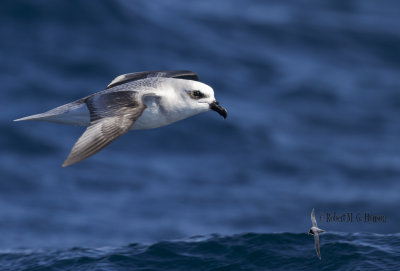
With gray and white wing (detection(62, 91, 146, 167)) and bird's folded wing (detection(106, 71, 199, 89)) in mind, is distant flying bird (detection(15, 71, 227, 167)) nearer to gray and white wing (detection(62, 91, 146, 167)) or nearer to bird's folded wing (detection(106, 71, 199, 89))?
gray and white wing (detection(62, 91, 146, 167))

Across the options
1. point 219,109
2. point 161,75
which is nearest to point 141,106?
point 219,109

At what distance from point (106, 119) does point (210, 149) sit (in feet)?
28.3

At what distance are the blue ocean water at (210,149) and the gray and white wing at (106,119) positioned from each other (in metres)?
2.41

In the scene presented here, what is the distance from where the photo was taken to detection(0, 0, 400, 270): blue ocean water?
440 inches

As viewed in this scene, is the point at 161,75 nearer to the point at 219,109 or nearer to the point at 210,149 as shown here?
the point at 219,109

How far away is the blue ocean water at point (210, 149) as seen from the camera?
36.7ft

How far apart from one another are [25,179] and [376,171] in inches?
340

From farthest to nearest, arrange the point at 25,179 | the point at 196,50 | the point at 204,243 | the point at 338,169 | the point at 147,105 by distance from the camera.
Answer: the point at 196,50 → the point at 338,169 → the point at 25,179 → the point at 204,243 → the point at 147,105

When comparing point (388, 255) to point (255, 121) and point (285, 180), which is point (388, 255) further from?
point (255, 121)

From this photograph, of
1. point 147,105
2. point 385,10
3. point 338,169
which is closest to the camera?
point 147,105

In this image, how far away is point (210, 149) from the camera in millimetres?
17828

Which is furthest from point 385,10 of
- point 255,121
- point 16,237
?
point 16,237

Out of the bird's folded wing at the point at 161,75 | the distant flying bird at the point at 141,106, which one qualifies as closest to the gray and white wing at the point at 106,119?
the distant flying bird at the point at 141,106

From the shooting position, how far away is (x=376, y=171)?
58.3ft
